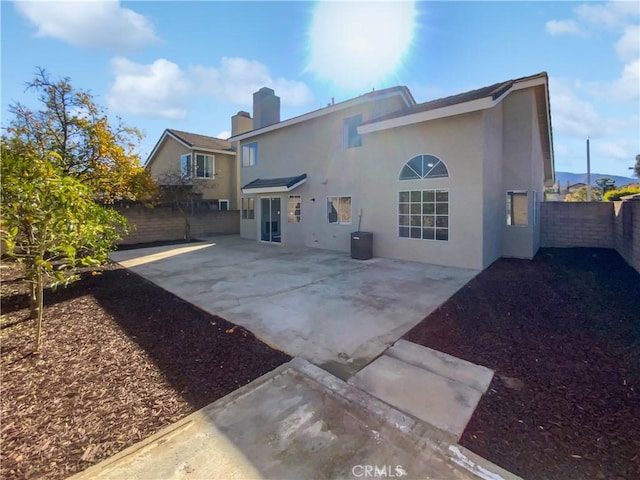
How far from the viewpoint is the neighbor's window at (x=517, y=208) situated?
10.8 metres

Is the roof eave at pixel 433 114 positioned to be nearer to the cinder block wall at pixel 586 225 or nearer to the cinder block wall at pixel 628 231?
the cinder block wall at pixel 628 231

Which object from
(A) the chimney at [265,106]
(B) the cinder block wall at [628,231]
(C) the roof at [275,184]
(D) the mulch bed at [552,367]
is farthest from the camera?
(A) the chimney at [265,106]

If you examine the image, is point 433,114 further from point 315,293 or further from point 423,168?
point 315,293

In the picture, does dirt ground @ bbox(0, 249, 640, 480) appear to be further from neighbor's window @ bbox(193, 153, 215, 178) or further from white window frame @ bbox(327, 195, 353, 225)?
neighbor's window @ bbox(193, 153, 215, 178)

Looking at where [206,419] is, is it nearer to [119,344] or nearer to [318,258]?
Answer: [119,344]

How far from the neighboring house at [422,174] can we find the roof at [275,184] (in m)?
0.06

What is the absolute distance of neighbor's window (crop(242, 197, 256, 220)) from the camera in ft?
55.4

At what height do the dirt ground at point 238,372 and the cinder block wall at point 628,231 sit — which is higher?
the cinder block wall at point 628,231

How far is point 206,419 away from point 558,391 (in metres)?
3.66

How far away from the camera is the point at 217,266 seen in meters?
9.72

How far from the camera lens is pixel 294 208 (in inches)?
568

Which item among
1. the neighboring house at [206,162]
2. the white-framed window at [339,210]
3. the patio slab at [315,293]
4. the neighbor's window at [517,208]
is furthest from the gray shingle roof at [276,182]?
the neighbor's window at [517,208]

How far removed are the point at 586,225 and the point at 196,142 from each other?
74.2 feet

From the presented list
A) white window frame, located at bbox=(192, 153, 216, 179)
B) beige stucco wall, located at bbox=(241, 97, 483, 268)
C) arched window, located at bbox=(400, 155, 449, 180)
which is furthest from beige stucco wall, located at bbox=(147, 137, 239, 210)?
arched window, located at bbox=(400, 155, 449, 180)
